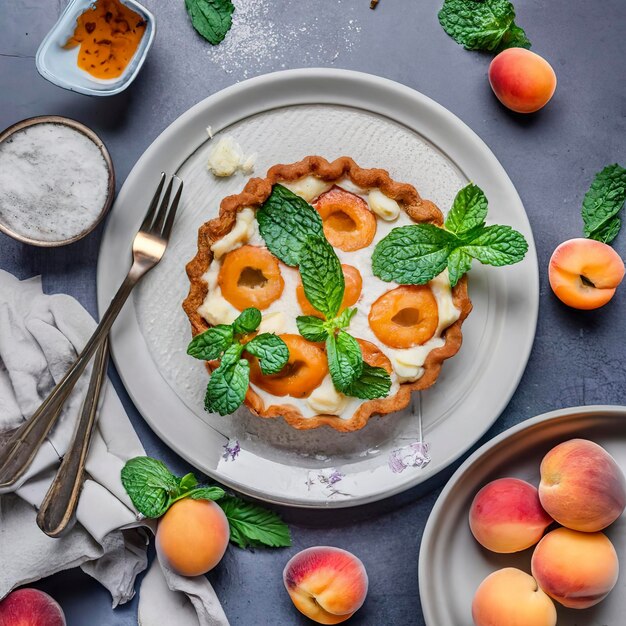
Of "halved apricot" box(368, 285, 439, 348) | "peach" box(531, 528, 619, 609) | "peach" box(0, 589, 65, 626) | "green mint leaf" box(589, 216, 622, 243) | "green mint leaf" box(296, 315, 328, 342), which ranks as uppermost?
"green mint leaf" box(589, 216, 622, 243)

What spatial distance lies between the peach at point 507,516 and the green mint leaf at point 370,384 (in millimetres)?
421

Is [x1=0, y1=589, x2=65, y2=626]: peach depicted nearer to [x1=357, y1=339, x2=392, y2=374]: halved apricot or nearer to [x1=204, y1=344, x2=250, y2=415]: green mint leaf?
[x1=204, y1=344, x2=250, y2=415]: green mint leaf

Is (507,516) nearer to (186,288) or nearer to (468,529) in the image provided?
(468,529)

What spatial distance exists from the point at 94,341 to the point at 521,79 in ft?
4.66

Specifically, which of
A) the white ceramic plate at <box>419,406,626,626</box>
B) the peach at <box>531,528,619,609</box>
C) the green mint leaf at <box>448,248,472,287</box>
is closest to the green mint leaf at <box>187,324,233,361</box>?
the green mint leaf at <box>448,248,472,287</box>

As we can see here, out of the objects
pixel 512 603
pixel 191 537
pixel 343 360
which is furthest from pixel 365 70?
pixel 512 603

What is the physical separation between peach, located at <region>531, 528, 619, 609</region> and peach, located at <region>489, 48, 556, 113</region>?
1.22 metres

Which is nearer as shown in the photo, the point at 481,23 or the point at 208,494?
the point at 208,494

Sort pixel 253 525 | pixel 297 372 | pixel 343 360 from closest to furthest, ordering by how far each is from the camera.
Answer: pixel 343 360, pixel 297 372, pixel 253 525

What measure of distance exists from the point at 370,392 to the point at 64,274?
0.99 meters

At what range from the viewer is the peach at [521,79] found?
2.27 meters

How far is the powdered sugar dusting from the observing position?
7.76ft

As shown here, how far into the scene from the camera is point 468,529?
7.35 ft

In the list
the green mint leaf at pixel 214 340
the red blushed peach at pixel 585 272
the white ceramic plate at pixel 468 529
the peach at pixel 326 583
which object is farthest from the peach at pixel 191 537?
the red blushed peach at pixel 585 272
